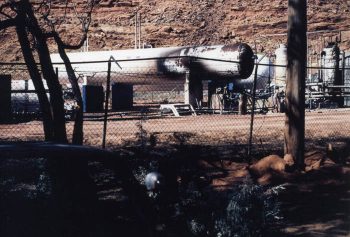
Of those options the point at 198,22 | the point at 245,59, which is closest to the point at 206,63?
the point at 245,59

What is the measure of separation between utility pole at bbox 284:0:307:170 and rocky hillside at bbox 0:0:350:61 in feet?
129

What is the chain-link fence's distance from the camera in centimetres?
1220

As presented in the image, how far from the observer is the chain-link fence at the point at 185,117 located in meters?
12.2

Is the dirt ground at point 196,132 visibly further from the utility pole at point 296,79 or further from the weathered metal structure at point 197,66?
the weathered metal structure at point 197,66

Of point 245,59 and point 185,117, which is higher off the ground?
point 245,59

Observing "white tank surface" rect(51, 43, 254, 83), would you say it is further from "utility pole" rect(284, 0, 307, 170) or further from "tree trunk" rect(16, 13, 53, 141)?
"tree trunk" rect(16, 13, 53, 141)

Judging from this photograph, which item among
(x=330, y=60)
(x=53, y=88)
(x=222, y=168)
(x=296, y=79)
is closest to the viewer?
(x=53, y=88)

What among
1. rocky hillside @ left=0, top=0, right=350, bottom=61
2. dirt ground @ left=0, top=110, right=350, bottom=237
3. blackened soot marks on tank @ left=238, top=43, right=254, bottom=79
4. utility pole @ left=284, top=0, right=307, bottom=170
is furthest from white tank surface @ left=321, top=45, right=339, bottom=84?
rocky hillside @ left=0, top=0, right=350, bottom=61

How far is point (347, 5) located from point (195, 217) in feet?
168

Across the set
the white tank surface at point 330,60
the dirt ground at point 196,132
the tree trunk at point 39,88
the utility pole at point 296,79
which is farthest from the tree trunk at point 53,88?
the white tank surface at point 330,60

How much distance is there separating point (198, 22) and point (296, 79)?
42381 millimetres

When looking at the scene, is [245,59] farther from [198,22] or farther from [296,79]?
[198,22]

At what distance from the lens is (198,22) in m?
50.3

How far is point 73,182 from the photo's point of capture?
324 cm
